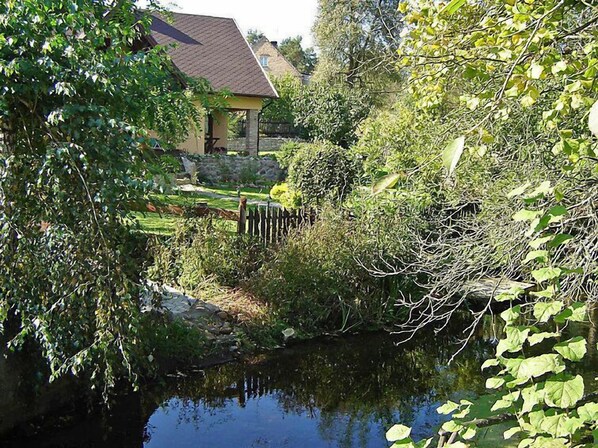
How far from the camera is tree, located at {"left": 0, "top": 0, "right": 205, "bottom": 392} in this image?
12.3 ft

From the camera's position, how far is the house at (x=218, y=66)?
24656 millimetres

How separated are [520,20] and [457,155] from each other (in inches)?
65.5

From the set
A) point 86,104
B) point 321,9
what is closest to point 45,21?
point 86,104

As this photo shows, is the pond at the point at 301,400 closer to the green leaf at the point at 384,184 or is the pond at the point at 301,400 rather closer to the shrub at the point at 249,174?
the green leaf at the point at 384,184

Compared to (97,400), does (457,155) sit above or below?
above

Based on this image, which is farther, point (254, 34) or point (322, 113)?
point (254, 34)

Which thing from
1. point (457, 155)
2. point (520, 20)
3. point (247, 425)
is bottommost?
point (247, 425)

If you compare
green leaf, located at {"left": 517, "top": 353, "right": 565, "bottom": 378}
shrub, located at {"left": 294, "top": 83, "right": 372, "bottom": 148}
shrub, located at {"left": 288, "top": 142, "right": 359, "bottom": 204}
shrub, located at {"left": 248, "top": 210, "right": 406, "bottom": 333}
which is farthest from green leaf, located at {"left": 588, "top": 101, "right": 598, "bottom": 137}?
shrub, located at {"left": 294, "top": 83, "right": 372, "bottom": 148}

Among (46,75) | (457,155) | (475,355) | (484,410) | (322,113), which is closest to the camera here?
(457,155)

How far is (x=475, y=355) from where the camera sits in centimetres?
827

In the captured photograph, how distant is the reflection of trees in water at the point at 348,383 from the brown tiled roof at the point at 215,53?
56.7ft

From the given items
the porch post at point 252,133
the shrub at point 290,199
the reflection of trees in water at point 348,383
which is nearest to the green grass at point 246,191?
the shrub at point 290,199

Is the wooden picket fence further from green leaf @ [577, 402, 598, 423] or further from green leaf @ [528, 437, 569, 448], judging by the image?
green leaf @ [577, 402, 598, 423]

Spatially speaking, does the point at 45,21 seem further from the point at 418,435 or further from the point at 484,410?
the point at 418,435
